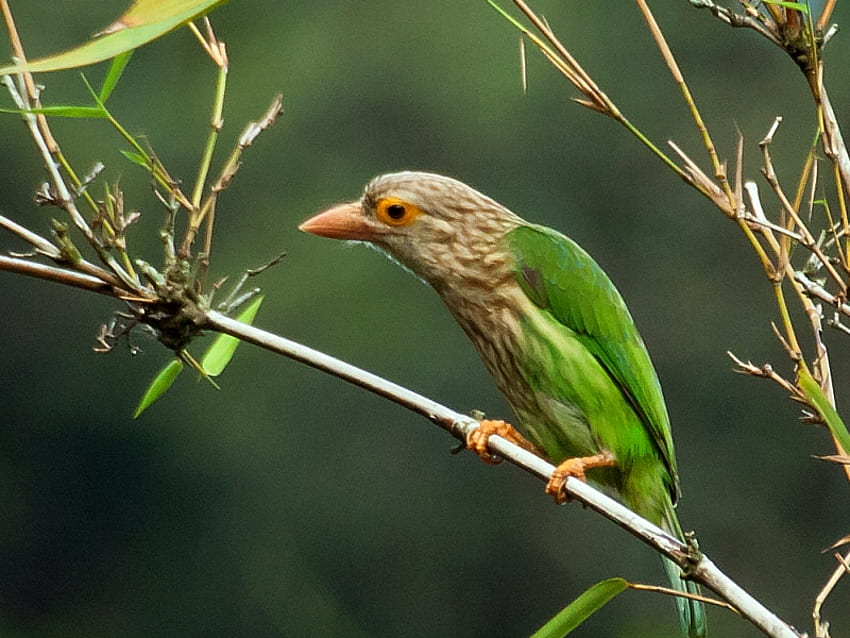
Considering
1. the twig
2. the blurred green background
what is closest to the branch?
the twig

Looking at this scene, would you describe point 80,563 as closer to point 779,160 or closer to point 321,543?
point 321,543

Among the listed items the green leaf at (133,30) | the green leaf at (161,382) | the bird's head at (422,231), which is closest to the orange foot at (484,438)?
the bird's head at (422,231)

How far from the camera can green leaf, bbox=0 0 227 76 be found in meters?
1.63

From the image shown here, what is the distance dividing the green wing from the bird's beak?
33 centimetres

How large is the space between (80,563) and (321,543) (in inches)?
157

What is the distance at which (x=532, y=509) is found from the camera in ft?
66.2

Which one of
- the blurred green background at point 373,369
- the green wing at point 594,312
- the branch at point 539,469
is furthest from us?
the blurred green background at point 373,369

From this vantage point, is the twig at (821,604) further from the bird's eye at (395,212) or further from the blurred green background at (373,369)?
the blurred green background at (373,369)

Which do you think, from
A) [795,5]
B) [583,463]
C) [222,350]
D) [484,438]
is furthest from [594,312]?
[795,5]

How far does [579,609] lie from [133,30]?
0.91 meters

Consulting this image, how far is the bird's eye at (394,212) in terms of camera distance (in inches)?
128

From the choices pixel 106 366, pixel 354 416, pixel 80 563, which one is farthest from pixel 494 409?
pixel 80 563

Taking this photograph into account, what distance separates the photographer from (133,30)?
5.41 feet

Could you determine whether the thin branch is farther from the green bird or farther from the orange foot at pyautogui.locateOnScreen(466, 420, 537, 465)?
the green bird
